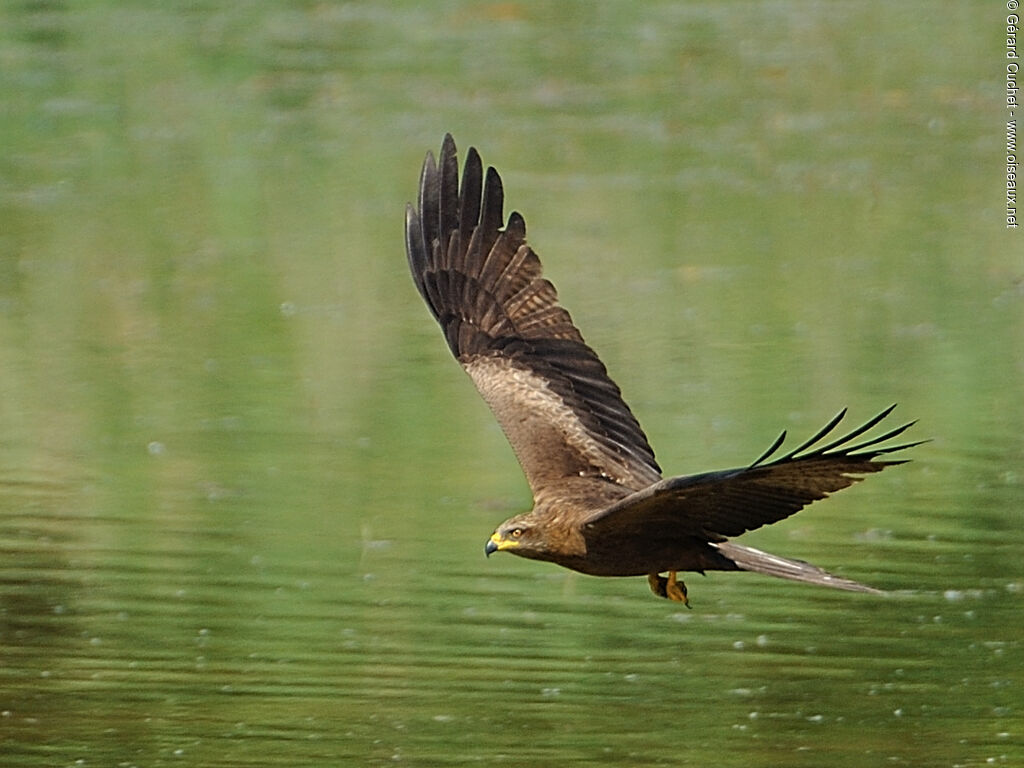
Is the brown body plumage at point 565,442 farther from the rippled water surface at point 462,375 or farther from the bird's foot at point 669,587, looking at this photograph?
the rippled water surface at point 462,375

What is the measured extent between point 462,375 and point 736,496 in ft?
21.0

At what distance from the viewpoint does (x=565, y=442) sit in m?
8.77

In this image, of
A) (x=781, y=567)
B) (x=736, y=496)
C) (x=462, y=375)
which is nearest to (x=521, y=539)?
(x=781, y=567)

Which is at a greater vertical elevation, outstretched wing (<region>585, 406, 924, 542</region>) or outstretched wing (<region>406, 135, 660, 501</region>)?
outstretched wing (<region>406, 135, 660, 501</region>)

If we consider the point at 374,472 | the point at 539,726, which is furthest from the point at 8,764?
the point at 374,472

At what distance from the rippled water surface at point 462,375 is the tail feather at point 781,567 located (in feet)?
3.74

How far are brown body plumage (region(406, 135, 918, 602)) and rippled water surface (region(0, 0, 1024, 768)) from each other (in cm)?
98

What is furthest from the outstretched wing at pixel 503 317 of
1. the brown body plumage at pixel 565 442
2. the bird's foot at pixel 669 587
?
the bird's foot at pixel 669 587

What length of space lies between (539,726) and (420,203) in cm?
201

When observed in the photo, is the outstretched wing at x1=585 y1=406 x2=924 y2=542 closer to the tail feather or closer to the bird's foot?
the tail feather

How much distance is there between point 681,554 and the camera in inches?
305

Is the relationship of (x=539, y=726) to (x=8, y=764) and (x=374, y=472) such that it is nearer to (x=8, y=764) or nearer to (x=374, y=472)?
(x=8, y=764)

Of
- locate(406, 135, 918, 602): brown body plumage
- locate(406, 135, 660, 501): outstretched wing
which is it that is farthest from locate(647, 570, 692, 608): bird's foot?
locate(406, 135, 660, 501): outstretched wing

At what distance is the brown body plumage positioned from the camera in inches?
283
